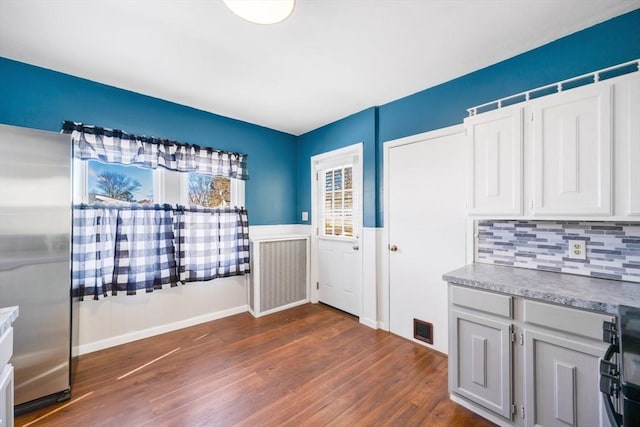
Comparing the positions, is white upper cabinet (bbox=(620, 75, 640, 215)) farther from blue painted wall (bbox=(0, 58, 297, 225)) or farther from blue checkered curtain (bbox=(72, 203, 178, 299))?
blue checkered curtain (bbox=(72, 203, 178, 299))

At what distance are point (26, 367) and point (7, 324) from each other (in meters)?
0.96

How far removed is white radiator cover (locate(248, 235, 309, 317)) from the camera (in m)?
3.26

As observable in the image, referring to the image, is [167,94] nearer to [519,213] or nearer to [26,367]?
[26,367]

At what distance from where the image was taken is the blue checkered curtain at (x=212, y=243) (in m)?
2.87

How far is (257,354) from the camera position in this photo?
239 cm

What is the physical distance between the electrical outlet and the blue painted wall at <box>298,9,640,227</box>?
1.14 meters

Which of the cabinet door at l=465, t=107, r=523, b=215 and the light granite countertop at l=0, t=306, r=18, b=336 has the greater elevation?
the cabinet door at l=465, t=107, r=523, b=215

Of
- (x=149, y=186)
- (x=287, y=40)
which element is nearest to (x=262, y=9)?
(x=287, y=40)

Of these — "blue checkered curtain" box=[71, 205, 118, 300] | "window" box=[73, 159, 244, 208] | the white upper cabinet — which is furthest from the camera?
"window" box=[73, 159, 244, 208]

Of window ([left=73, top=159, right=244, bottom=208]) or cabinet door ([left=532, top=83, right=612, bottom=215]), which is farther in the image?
window ([left=73, top=159, right=244, bottom=208])

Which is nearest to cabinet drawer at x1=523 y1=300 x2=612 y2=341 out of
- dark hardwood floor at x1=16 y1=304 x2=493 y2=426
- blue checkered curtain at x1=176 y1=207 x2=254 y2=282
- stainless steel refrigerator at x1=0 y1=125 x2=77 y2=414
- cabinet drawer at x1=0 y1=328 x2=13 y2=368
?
dark hardwood floor at x1=16 y1=304 x2=493 y2=426

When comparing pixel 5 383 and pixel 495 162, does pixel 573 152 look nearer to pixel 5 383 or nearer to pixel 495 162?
pixel 495 162

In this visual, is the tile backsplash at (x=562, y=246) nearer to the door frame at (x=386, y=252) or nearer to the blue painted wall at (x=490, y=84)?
the door frame at (x=386, y=252)

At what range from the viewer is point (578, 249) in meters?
1.73
